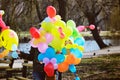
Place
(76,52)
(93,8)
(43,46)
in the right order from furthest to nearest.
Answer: (93,8) < (76,52) < (43,46)

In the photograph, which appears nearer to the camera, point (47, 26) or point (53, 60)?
point (53, 60)

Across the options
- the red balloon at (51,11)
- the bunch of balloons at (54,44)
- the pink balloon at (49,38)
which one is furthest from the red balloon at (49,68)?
the red balloon at (51,11)

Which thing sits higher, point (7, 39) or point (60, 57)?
point (7, 39)

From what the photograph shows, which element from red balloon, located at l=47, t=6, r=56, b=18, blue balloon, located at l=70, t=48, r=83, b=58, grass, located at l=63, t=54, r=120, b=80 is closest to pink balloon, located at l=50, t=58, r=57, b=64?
blue balloon, located at l=70, t=48, r=83, b=58

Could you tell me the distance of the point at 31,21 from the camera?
19156 mm

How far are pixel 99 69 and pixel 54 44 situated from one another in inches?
337

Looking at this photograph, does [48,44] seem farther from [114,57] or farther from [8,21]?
[114,57]

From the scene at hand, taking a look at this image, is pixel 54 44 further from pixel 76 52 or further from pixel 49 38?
pixel 76 52

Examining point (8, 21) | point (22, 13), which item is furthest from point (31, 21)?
point (8, 21)

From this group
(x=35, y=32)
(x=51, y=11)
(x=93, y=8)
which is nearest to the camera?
(x=35, y=32)

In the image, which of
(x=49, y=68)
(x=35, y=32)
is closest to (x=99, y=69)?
(x=49, y=68)

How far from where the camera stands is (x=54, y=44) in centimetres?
555

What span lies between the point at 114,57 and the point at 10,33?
39.4ft

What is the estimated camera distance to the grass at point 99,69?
12188 mm
